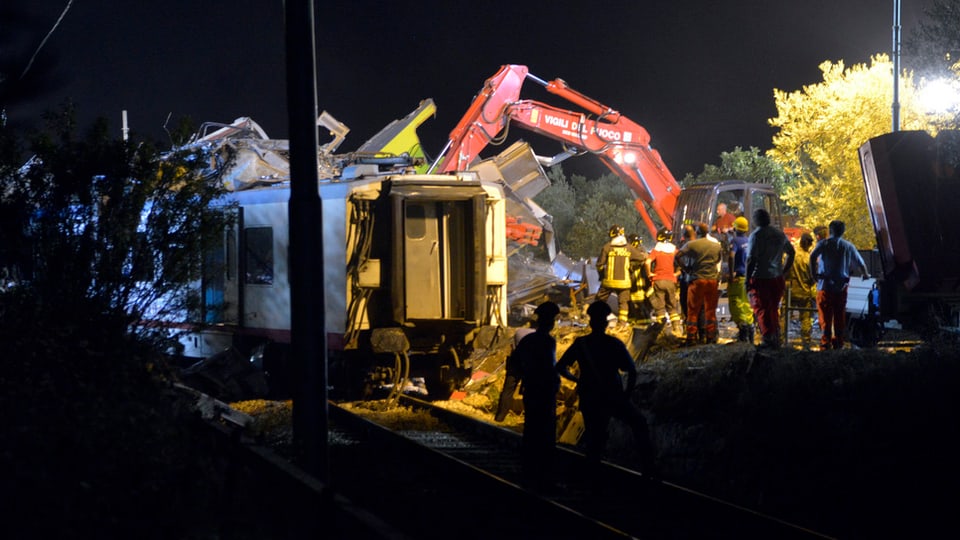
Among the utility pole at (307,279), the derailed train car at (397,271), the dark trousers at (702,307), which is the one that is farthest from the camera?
the dark trousers at (702,307)

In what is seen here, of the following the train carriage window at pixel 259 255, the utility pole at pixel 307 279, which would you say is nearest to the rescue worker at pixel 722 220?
the train carriage window at pixel 259 255

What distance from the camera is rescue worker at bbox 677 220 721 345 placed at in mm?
15094

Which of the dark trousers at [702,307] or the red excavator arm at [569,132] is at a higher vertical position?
the red excavator arm at [569,132]

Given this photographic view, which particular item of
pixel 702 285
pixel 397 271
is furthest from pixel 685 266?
pixel 397 271

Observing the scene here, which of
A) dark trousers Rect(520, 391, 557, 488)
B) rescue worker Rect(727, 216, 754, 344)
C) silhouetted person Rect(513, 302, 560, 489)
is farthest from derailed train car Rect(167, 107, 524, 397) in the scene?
dark trousers Rect(520, 391, 557, 488)

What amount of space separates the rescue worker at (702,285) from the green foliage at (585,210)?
41.5 m

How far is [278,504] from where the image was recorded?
592 centimetres

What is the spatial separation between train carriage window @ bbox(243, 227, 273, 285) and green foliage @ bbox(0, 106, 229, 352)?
4661 millimetres

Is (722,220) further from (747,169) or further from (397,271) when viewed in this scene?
(747,169)

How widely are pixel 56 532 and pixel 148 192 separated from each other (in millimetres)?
5665

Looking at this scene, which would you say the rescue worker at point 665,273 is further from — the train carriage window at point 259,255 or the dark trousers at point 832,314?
the train carriage window at point 259,255

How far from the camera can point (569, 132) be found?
2606cm

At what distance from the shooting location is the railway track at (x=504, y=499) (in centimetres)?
813

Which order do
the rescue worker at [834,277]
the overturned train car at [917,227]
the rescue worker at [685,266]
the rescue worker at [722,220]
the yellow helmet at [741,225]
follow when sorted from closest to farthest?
1. the rescue worker at [834,277]
2. the rescue worker at [685,266]
3. the overturned train car at [917,227]
4. the yellow helmet at [741,225]
5. the rescue worker at [722,220]
